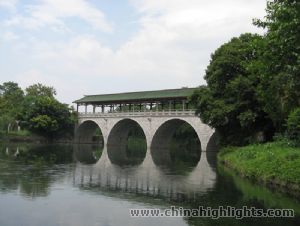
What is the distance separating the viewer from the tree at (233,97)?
109ft

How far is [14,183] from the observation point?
21141 millimetres

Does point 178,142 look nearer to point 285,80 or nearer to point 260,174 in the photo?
point 260,174

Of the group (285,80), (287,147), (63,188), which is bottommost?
(63,188)

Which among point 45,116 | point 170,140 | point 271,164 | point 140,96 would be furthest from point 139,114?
point 271,164

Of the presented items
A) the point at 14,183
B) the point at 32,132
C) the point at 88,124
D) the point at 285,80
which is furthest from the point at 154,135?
the point at 285,80

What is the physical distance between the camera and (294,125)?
27.9 metres

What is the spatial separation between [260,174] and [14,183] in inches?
491

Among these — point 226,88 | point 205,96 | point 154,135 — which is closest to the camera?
point 226,88

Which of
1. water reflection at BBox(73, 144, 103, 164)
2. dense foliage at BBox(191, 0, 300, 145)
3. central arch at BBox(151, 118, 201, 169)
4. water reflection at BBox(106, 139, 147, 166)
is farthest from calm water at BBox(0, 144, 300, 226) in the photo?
central arch at BBox(151, 118, 201, 169)

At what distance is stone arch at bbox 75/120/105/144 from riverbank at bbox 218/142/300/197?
4460cm

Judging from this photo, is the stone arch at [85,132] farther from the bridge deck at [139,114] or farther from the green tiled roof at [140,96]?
the green tiled roof at [140,96]

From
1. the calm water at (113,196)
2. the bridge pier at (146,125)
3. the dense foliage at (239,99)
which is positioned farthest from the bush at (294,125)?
the bridge pier at (146,125)

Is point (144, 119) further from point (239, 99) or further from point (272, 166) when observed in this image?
point (272, 166)

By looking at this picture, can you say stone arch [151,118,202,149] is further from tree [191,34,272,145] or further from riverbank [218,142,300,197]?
riverbank [218,142,300,197]
